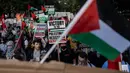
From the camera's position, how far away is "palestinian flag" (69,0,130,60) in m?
3.49

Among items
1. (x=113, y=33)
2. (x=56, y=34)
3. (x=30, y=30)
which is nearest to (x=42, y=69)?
(x=113, y=33)

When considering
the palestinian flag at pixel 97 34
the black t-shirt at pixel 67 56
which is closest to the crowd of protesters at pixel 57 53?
the black t-shirt at pixel 67 56

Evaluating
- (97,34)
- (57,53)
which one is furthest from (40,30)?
(97,34)

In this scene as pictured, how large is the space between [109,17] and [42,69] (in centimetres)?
94

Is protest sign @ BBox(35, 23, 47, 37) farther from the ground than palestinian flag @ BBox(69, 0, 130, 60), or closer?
closer

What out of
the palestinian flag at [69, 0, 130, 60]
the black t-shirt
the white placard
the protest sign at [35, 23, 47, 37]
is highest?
the palestinian flag at [69, 0, 130, 60]

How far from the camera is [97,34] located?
11.6ft

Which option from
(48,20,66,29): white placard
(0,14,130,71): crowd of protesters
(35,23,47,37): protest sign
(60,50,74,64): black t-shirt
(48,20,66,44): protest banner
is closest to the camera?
(0,14,130,71): crowd of protesters

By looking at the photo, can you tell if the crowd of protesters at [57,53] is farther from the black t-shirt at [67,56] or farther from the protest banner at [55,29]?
the protest banner at [55,29]

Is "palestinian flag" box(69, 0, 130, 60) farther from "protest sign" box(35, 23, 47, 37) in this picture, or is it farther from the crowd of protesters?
"protest sign" box(35, 23, 47, 37)

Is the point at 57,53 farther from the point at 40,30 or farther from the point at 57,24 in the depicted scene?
the point at 40,30

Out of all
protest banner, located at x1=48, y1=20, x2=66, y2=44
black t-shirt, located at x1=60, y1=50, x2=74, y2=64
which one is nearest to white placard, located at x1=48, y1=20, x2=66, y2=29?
protest banner, located at x1=48, y1=20, x2=66, y2=44

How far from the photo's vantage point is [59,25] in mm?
12414

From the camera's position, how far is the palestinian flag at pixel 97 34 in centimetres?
349
